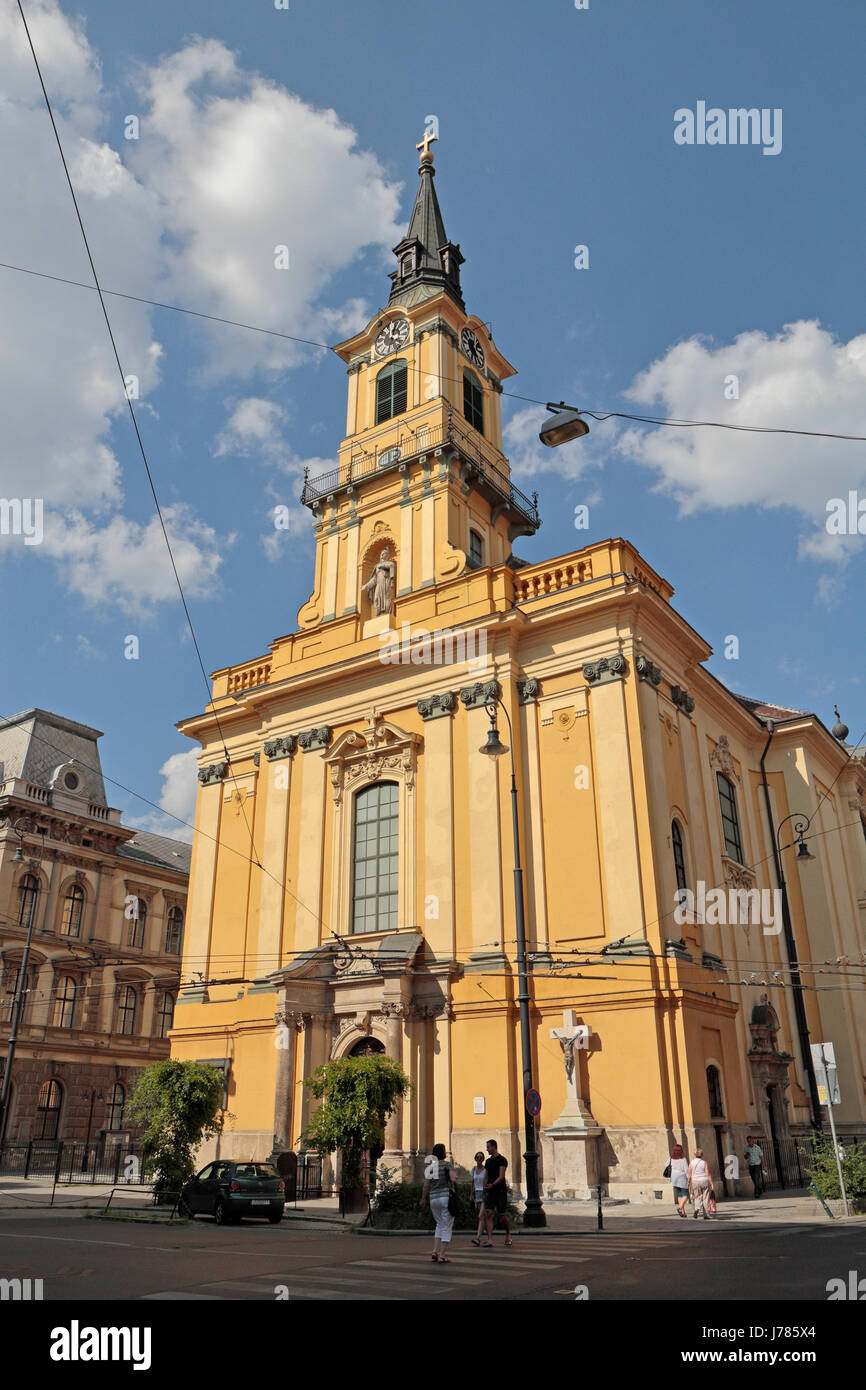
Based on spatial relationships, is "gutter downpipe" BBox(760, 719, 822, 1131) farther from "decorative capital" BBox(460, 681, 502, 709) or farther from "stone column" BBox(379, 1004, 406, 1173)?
"decorative capital" BBox(460, 681, 502, 709)

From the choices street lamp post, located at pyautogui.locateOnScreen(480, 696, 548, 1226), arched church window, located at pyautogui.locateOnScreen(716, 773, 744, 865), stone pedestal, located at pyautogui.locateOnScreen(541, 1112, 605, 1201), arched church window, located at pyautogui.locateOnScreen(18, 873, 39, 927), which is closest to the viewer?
street lamp post, located at pyautogui.locateOnScreen(480, 696, 548, 1226)

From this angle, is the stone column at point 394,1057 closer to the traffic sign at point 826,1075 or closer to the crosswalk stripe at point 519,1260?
the traffic sign at point 826,1075

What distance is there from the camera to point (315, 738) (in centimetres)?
2980

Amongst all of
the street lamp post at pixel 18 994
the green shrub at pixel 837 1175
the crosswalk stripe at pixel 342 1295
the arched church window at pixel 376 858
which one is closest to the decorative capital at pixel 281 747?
the arched church window at pixel 376 858

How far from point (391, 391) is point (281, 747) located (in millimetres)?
13317

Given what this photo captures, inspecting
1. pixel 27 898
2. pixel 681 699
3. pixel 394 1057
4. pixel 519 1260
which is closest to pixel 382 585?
pixel 681 699

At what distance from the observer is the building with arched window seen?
45.2 meters

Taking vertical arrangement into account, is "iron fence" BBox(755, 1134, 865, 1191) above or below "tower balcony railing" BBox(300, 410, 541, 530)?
below

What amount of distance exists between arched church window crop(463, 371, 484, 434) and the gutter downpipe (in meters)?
14.5

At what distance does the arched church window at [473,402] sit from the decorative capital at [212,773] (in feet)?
47.2

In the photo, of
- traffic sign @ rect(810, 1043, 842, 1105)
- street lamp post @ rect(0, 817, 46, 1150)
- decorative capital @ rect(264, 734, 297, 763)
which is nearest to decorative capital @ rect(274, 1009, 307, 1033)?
decorative capital @ rect(264, 734, 297, 763)

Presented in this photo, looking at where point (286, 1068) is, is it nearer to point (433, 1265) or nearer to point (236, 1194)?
point (236, 1194)

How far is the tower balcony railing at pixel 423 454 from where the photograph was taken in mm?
31906
